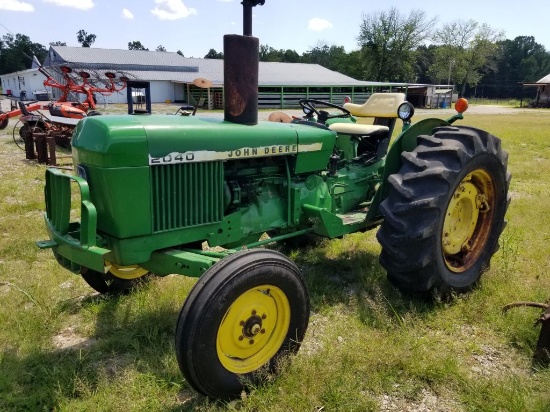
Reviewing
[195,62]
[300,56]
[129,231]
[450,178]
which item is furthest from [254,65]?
[300,56]

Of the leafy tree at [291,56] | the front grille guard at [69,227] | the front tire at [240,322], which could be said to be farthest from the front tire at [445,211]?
the leafy tree at [291,56]

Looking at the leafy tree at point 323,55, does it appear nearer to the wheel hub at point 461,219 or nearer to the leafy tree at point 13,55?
the leafy tree at point 13,55

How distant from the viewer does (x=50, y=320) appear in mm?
3492

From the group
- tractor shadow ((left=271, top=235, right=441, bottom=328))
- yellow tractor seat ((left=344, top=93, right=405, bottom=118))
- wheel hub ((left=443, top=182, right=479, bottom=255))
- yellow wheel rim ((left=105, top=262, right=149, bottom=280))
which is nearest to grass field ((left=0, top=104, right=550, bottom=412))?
tractor shadow ((left=271, top=235, right=441, bottom=328))

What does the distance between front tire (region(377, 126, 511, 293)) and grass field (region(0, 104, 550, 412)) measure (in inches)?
10.7

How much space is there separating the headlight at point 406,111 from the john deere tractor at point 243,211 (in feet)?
1.12

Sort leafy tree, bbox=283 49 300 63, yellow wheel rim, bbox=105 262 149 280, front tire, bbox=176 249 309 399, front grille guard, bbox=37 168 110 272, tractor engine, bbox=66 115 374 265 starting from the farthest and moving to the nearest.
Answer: leafy tree, bbox=283 49 300 63
yellow wheel rim, bbox=105 262 149 280
tractor engine, bbox=66 115 374 265
front grille guard, bbox=37 168 110 272
front tire, bbox=176 249 309 399

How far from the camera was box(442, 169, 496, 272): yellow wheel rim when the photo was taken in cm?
381

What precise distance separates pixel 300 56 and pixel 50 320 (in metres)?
89.7

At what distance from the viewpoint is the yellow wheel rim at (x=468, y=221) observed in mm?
3807

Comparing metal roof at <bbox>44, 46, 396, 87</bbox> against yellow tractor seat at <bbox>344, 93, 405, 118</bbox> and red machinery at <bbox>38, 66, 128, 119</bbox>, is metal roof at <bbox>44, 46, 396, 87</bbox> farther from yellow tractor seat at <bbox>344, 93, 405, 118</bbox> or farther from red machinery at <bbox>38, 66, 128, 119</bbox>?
yellow tractor seat at <bbox>344, 93, 405, 118</bbox>

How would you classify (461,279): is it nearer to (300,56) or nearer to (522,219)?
(522,219)

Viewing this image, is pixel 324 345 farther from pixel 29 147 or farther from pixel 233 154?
pixel 29 147

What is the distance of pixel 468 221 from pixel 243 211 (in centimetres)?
200
